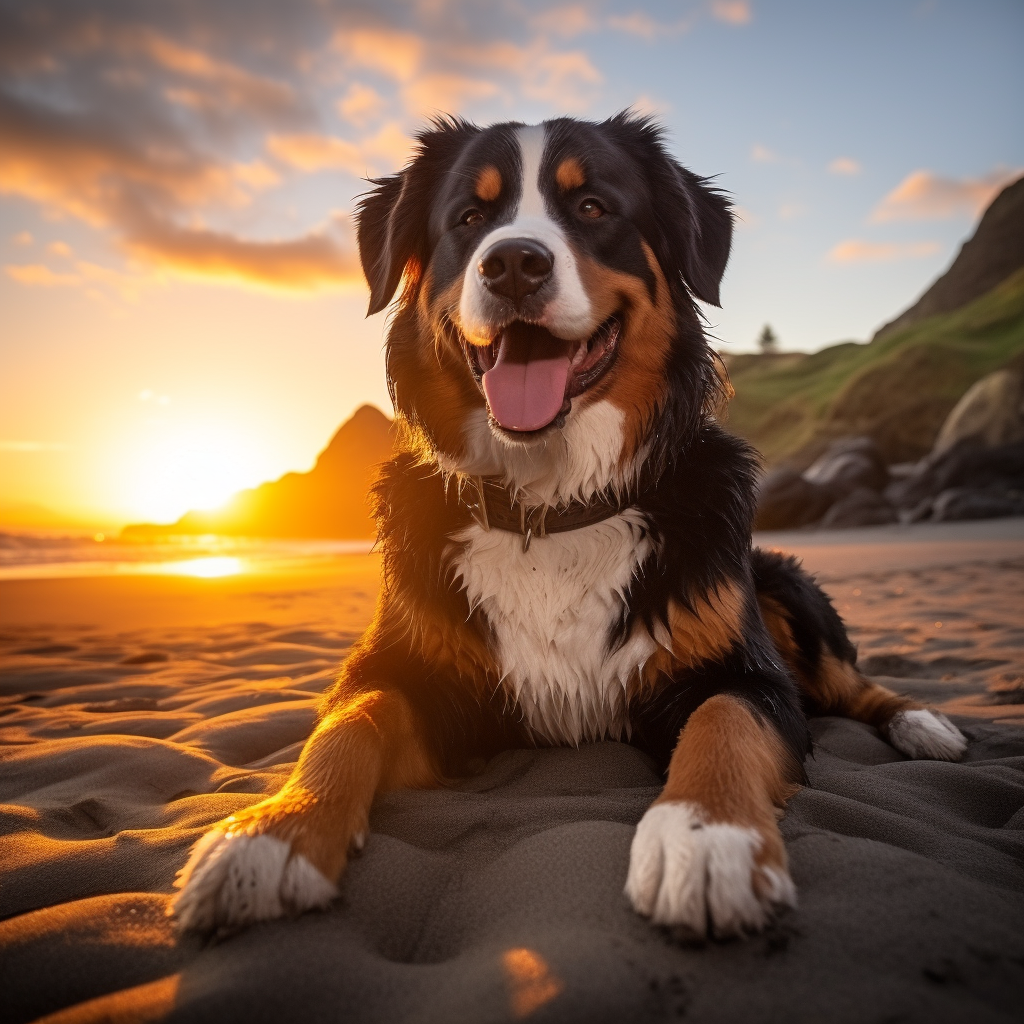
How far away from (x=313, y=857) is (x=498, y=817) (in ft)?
1.77

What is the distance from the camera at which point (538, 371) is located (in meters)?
2.66

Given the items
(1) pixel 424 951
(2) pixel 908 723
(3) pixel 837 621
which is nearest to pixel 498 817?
(1) pixel 424 951

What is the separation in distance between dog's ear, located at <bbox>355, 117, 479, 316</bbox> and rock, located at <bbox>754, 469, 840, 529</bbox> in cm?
1345

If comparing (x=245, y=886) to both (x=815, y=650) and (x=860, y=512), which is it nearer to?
(x=815, y=650)

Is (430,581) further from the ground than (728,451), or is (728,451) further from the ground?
(728,451)

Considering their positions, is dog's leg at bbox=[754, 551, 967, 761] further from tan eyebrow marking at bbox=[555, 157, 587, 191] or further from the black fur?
tan eyebrow marking at bbox=[555, 157, 587, 191]

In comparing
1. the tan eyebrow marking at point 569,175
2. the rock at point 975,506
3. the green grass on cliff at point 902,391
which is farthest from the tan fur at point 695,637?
the green grass on cliff at point 902,391

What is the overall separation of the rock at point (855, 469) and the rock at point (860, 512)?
1029 millimetres

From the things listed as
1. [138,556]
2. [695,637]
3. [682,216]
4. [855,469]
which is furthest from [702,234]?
[855,469]

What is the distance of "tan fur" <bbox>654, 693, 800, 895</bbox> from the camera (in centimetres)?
152

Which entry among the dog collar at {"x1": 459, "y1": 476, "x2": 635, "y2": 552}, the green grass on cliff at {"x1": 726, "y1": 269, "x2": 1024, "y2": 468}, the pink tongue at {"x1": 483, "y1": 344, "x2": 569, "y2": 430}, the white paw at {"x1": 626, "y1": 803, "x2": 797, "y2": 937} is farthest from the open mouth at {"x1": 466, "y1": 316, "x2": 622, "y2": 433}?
the green grass on cliff at {"x1": 726, "y1": 269, "x2": 1024, "y2": 468}

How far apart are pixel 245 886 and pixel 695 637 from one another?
1.41 metres

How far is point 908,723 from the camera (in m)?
2.83

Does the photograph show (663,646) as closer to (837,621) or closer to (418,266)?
(837,621)
